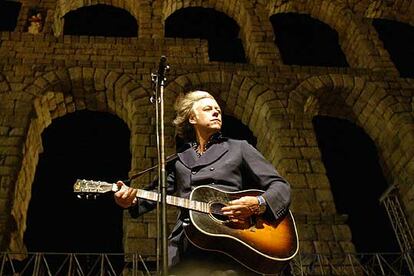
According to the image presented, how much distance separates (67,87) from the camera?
9.12 meters

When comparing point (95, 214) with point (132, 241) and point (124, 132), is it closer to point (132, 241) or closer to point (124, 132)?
point (124, 132)

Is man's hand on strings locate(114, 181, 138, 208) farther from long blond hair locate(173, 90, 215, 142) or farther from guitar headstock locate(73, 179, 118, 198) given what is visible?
long blond hair locate(173, 90, 215, 142)

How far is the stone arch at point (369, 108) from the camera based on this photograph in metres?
8.83

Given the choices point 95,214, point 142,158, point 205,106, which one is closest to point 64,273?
point 95,214

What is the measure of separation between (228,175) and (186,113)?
0.80 metres

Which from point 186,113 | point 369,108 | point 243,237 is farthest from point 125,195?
point 369,108

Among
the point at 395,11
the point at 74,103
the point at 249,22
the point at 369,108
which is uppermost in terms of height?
the point at 395,11

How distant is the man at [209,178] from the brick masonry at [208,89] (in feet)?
11.6

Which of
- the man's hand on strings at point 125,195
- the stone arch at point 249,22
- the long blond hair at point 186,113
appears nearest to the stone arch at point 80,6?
the stone arch at point 249,22

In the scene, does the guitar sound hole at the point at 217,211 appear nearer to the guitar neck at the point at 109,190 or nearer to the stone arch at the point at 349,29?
the guitar neck at the point at 109,190

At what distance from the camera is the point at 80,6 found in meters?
12.1

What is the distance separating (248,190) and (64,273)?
7510 mm

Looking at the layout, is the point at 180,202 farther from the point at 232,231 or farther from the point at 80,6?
the point at 80,6

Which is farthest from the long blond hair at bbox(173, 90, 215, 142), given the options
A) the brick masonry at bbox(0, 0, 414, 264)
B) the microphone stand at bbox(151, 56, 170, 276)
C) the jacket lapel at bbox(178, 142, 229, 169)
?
the brick masonry at bbox(0, 0, 414, 264)
